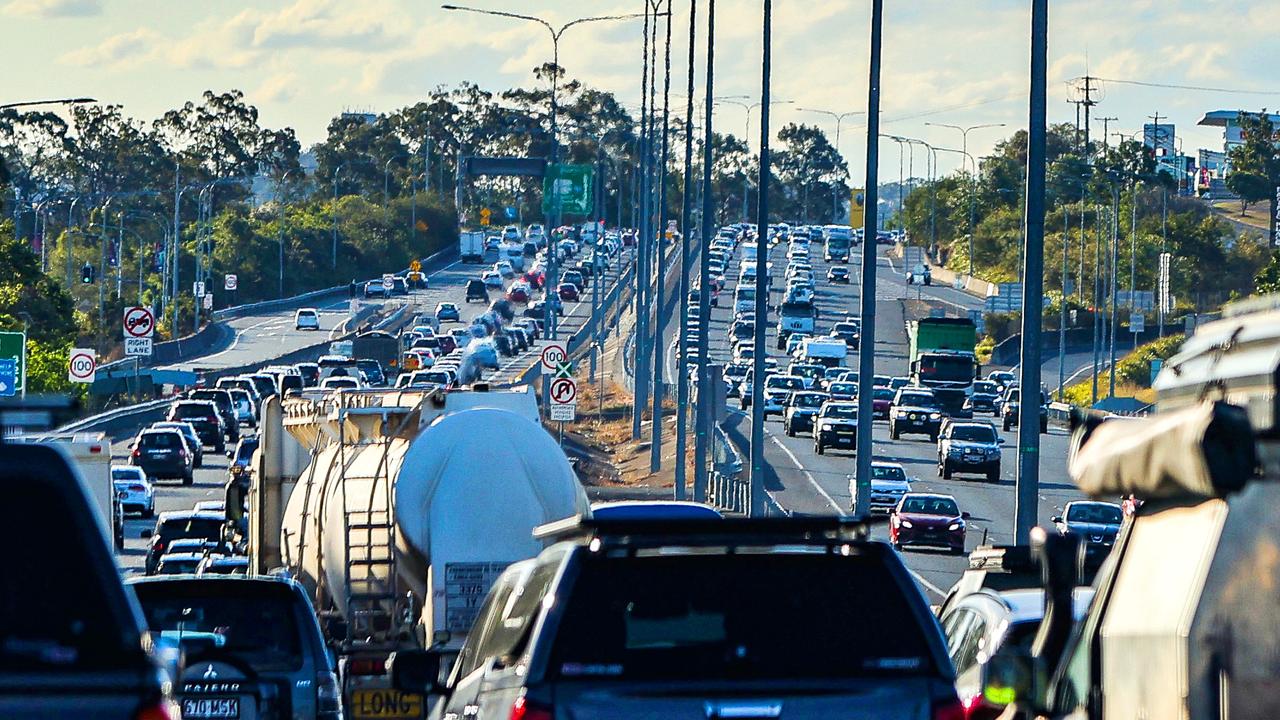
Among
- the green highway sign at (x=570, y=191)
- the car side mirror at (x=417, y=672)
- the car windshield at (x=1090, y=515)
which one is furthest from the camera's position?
the green highway sign at (x=570, y=191)

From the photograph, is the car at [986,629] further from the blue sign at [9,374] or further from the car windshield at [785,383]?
the car windshield at [785,383]

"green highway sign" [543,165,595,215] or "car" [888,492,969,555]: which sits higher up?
"green highway sign" [543,165,595,215]

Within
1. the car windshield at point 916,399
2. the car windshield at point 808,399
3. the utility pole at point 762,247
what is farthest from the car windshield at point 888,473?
the car windshield at point 808,399

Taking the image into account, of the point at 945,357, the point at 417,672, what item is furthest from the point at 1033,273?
the point at 945,357

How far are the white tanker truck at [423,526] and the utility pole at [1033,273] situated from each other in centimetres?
664

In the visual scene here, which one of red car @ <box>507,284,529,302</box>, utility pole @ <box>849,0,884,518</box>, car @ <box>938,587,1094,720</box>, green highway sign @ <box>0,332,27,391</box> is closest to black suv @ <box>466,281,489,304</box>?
red car @ <box>507,284,529,302</box>

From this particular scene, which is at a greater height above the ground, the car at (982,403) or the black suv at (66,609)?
the black suv at (66,609)

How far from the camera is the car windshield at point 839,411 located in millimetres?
71375

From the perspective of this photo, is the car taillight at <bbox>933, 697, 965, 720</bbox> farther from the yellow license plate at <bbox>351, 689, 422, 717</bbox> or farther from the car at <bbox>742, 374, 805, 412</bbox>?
the car at <bbox>742, 374, 805, 412</bbox>

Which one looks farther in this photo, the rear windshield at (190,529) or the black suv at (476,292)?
the black suv at (476,292)

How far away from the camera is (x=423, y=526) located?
17.9 m

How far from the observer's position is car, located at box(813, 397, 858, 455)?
232 ft

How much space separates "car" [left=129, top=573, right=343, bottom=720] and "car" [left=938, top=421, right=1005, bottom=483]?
49352mm

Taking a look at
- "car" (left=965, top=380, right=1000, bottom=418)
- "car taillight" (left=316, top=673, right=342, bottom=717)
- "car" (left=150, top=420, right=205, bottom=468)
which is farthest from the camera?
"car" (left=965, top=380, right=1000, bottom=418)
